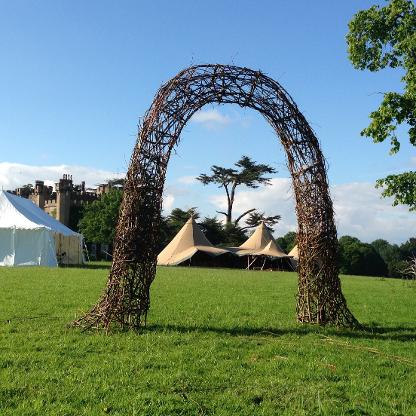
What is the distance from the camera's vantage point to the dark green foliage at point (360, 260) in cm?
5191

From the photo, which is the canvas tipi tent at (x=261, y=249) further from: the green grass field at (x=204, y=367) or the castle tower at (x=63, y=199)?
the green grass field at (x=204, y=367)

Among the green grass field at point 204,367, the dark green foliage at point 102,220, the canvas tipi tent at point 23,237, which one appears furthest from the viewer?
the dark green foliage at point 102,220

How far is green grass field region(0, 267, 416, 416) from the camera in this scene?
4.00 metres

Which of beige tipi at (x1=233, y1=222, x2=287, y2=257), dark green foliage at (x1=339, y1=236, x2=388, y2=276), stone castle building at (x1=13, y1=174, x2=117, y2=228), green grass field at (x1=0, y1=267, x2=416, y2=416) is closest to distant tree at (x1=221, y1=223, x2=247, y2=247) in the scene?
beige tipi at (x1=233, y1=222, x2=287, y2=257)

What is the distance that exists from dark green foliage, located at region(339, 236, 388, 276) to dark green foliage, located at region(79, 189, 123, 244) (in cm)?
2155

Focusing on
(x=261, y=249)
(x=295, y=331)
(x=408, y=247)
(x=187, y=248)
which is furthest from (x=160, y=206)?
(x=408, y=247)

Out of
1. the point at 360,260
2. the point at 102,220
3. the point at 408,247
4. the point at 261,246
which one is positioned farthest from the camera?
the point at 408,247

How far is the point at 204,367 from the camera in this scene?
16.7 feet

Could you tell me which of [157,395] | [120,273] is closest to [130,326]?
[120,273]

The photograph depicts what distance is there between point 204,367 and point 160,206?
2630mm

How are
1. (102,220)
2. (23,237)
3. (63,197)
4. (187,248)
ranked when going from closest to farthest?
(23,237), (187,248), (102,220), (63,197)

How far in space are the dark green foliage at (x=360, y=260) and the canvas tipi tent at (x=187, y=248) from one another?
55.5ft

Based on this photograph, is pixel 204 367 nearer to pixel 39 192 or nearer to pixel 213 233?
pixel 213 233

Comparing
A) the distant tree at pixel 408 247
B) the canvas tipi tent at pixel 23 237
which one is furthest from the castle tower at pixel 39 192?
the distant tree at pixel 408 247
